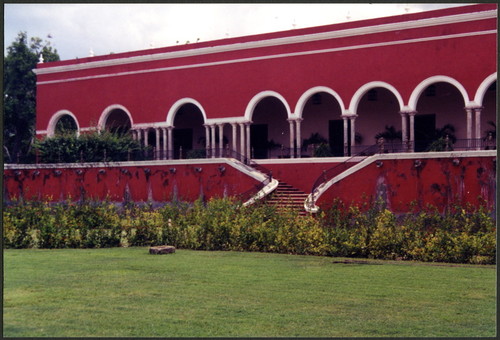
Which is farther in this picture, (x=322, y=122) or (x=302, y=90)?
(x=322, y=122)

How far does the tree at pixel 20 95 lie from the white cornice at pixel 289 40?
396cm

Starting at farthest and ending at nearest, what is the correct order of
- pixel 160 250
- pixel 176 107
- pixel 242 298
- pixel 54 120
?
pixel 54 120 < pixel 176 107 < pixel 160 250 < pixel 242 298

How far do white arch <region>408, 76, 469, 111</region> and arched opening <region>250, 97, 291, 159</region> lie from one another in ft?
20.6

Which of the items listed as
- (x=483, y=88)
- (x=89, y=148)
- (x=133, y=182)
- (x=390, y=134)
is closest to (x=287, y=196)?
(x=390, y=134)

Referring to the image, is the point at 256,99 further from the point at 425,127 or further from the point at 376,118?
the point at 425,127

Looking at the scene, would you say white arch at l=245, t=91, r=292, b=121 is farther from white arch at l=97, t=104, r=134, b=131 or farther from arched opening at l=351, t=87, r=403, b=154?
white arch at l=97, t=104, r=134, b=131

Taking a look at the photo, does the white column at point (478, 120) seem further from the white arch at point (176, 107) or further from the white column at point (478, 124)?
the white arch at point (176, 107)

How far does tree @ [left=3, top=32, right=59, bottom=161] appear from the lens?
114 ft

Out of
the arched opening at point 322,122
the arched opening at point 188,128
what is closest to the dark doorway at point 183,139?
the arched opening at point 188,128

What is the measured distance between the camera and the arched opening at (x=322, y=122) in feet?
86.4

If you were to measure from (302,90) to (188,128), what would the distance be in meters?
7.31

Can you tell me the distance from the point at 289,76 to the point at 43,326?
62.5ft

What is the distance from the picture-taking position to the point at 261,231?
13586 millimetres

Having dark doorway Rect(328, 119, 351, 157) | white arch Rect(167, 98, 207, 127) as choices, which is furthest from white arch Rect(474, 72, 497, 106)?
white arch Rect(167, 98, 207, 127)
